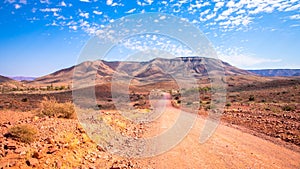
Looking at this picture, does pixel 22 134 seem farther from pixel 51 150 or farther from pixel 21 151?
pixel 51 150

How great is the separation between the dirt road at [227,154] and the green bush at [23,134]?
3.23m

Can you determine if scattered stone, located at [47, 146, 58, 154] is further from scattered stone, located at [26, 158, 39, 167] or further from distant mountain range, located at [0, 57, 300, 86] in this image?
distant mountain range, located at [0, 57, 300, 86]

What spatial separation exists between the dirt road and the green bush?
3229 mm

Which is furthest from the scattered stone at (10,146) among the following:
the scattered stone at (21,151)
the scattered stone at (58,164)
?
the scattered stone at (58,164)

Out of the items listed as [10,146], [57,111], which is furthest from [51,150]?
[57,111]

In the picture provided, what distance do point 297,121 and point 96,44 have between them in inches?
430

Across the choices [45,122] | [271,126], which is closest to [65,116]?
[45,122]

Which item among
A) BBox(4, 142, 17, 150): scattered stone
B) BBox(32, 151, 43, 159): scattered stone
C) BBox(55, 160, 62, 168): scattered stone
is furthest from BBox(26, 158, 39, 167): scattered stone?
BBox(4, 142, 17, 150): scattered stone

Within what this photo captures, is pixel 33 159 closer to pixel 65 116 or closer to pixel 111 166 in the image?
pixel 111 166

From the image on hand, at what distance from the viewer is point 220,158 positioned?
8102mm

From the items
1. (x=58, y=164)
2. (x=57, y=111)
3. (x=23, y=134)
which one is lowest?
(x=58, y=164)

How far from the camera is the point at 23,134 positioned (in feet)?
24.9

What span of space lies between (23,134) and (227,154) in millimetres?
6084

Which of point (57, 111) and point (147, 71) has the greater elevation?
point (147, 71)
